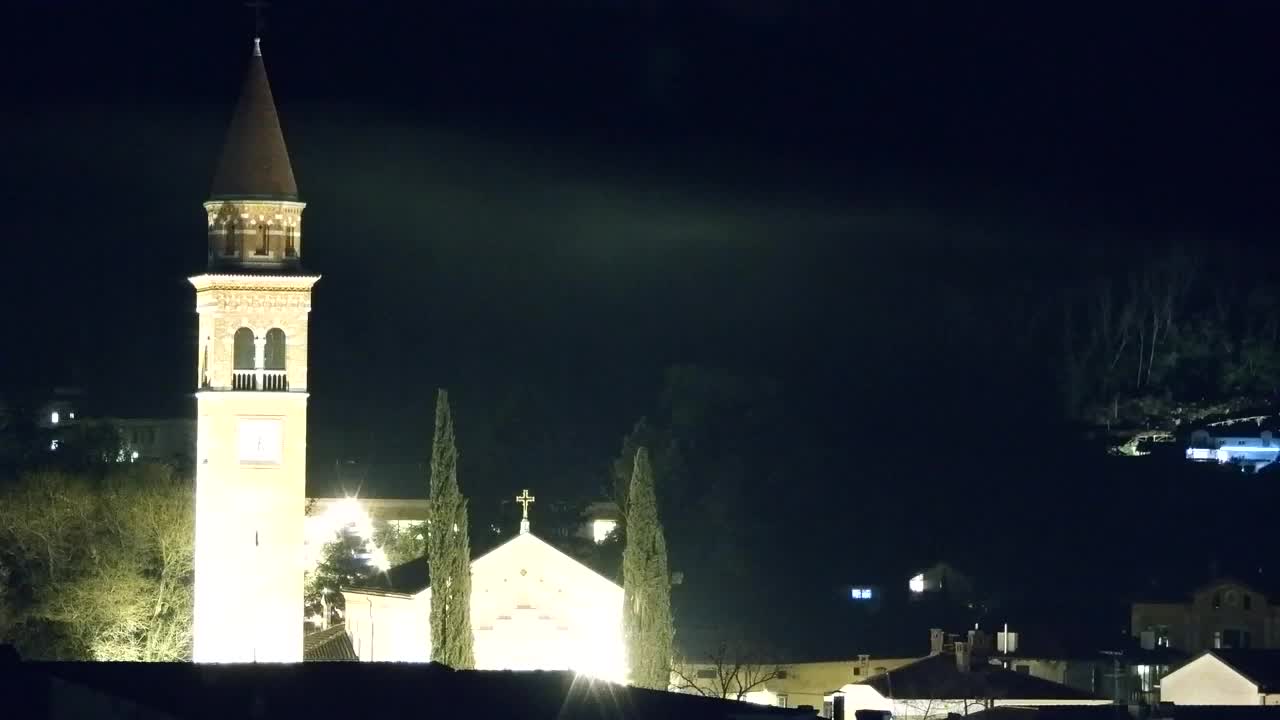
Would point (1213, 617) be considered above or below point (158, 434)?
below

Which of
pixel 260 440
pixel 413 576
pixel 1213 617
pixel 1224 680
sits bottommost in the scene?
pixel 1224 680

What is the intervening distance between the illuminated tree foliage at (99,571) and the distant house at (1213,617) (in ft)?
117

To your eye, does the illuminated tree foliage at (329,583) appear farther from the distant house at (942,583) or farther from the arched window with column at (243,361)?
the distant house at (942,583)

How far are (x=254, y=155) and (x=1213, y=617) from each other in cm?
4577

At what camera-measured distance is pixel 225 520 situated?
69312 mm

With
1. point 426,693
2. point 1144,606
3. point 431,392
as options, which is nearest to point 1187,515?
point 1144,606

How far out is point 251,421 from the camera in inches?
2741

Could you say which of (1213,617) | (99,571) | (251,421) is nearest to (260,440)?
(251,421)

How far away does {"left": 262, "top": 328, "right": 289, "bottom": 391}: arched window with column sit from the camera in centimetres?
6969

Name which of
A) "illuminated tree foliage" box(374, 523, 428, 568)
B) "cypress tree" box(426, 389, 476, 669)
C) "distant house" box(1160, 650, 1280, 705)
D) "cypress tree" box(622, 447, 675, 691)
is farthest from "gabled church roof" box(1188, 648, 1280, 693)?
"illuminated tree foliage" box(374, 523, 428, 568)

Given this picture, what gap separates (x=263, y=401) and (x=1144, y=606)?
44306mm

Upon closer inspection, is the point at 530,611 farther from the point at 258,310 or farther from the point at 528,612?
the point at 258,310

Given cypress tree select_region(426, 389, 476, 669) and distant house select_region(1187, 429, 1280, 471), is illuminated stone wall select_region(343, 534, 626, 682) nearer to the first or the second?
cypress tree select_region(426, 389, 476, 669)

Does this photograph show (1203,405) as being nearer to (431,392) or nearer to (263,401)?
(431,392)
